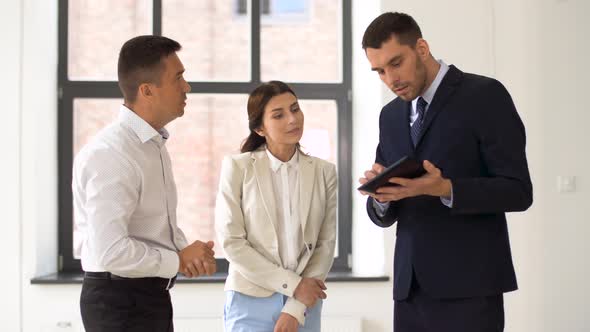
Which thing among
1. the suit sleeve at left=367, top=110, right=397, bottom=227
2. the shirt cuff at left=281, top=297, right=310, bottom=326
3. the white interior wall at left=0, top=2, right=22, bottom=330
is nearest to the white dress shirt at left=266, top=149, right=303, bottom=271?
the shirt cuff at left=281, top=297, right=310, bottom=326

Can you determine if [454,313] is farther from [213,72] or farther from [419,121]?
[213,72]

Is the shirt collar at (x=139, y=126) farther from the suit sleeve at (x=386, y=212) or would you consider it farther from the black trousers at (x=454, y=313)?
the black trousers at (x=454, y=313)

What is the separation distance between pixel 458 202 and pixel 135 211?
901 mm

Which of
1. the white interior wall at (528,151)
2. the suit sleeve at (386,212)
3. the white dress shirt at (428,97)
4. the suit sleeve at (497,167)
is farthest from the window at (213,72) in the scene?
the suit sleeve at (497,167)

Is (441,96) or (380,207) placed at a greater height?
(441,96)

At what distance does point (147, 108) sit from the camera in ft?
6.98

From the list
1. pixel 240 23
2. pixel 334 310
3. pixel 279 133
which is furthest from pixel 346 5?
pixel 279 133

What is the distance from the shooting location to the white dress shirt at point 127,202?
1866 millimetres

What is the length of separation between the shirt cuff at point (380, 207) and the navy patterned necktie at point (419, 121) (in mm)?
209

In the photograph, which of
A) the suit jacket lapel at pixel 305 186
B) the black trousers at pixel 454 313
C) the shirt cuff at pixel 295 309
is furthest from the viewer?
the suit jacket lapel at pixel 305 186

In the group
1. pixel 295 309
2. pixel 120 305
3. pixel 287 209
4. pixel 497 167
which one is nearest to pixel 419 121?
pixel 497 167

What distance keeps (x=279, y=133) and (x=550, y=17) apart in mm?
2468

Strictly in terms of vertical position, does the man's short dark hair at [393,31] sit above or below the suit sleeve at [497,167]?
above

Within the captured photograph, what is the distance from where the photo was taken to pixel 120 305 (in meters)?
1.92
